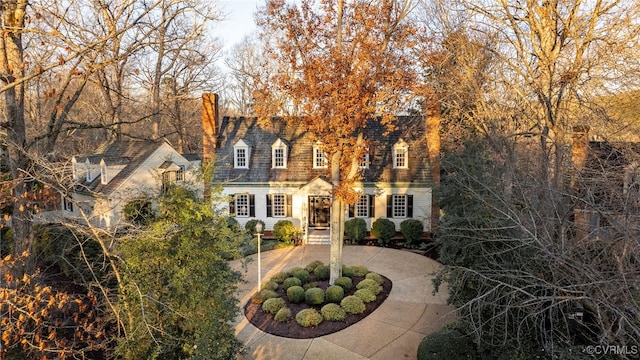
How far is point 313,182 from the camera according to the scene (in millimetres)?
19484

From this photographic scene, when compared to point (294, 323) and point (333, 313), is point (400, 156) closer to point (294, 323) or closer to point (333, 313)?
point (333, 313)

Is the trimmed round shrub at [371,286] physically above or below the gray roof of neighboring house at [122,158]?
below

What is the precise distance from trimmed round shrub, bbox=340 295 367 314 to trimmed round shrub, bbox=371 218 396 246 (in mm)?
7476

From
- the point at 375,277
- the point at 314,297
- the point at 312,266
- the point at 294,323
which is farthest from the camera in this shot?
the point at 312,266

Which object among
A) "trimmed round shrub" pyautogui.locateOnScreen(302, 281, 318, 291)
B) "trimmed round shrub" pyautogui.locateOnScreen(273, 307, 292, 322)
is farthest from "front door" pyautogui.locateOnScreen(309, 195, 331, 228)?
"trimmed round shrub" pyautogui.locateOnScreen(273, 307, 292, 322)

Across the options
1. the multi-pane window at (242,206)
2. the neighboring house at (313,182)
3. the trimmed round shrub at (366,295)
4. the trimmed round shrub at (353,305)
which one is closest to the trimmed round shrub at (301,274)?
the trimmed round shrub at (366,295)

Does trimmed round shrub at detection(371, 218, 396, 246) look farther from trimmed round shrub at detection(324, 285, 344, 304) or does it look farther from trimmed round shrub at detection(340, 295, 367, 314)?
trimmed round shrub at detection(340, 295, 367, 314)

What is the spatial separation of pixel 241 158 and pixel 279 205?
3542 mm

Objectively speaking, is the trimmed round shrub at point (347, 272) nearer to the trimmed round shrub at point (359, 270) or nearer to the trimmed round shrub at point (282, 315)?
the trimmed round shrub at point (359, 270)

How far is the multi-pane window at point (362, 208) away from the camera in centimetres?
2005

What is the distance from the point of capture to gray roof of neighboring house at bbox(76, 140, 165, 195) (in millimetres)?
19344

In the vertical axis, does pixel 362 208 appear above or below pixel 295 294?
above

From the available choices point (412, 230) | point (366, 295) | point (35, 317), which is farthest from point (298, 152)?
point (35, 317)

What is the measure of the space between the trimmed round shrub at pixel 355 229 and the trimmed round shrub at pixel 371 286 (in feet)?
19.6
